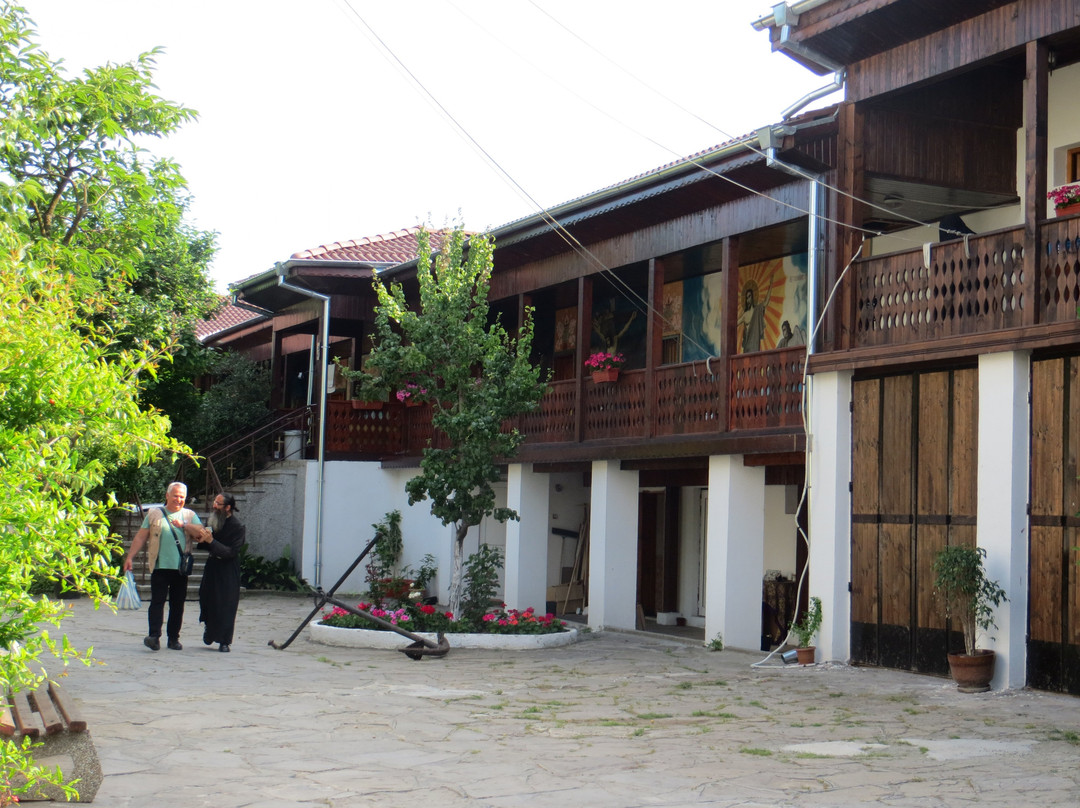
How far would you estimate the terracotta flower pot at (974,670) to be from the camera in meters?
10.0

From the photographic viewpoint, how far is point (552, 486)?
1961 centimetres

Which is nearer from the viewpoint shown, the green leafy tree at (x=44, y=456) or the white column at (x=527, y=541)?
Answer: the green leafy tree at (x=44, y=456)

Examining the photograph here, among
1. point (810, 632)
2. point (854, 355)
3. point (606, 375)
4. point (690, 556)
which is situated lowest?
point (810, 632)

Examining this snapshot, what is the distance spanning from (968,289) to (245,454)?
16.3m

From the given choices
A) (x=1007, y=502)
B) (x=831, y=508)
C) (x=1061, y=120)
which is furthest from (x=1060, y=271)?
(x=831, y=508)

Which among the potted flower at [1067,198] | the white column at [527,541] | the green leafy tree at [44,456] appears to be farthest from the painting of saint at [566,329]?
the green leafy tree at [44,456]

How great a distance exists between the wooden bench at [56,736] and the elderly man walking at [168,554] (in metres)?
4.26

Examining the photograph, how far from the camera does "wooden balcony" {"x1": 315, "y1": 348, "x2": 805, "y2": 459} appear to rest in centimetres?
1328

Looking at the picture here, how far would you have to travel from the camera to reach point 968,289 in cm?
1091

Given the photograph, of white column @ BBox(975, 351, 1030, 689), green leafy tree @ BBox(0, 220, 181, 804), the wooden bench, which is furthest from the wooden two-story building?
green leafy tree @ BBox(0, 220, 181, 804)

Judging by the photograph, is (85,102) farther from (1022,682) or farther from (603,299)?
(603,299)

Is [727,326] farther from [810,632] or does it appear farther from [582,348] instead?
[810,632]

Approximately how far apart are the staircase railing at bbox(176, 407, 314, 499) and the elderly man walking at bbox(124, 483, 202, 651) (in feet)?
32.6

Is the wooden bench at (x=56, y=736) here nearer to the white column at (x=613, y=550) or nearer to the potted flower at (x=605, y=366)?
the white column at (x=613, y=550)
